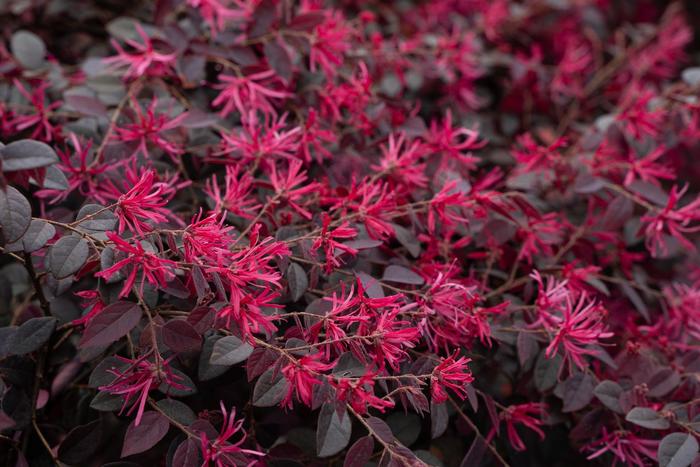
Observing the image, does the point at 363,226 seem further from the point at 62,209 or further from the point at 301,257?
the point at 62,209

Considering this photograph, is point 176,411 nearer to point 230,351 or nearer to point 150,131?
point 230,351

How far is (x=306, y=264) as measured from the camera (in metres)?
0.84

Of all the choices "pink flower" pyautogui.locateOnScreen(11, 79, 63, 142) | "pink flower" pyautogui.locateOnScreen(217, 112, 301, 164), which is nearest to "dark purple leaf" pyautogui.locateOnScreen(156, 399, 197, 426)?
"pink flower" pyautogui.locateOnScreen(217, 112, 301, 164)

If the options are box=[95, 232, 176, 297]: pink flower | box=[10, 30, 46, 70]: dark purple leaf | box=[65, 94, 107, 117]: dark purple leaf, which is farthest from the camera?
box=[10, 30, 46, 70]: dark purple leaf

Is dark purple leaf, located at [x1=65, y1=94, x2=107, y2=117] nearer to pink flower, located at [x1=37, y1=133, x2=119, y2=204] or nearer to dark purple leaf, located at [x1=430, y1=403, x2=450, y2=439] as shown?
pink flower, located at [x1=37, y1=133, x2=119, y2=204]

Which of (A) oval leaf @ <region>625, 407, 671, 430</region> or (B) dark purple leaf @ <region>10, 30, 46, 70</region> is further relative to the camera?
(B) dark purple leaf @ <region>10, 30, 46, 70</region>

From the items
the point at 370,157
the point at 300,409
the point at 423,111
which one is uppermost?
the point at 370,157

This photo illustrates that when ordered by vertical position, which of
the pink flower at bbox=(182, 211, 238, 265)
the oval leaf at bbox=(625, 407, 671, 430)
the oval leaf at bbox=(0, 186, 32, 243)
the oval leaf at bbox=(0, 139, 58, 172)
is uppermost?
the oval leaf at bbox=(0, 139, 58, 172)

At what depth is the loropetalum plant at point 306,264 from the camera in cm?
67

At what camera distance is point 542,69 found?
140cm

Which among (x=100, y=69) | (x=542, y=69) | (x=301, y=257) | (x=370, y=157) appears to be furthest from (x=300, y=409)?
(x=542, y=69)

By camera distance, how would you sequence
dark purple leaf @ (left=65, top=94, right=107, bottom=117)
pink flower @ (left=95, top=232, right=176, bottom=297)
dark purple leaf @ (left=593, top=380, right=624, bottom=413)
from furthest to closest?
1. dark purple leaf @ (left=65, top=94, right=107, bottom=117)
2. dark purple leaf @ (left=593, top=380, right=624, bottom=413)
3. pink flower @ (left=95, top=232, right=176, bottom=297)

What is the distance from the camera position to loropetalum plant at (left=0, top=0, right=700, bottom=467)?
26.6 inches

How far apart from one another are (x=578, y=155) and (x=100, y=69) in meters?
0.85
